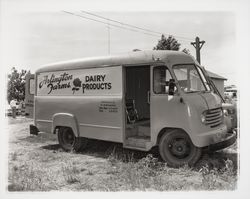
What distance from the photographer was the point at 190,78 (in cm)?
749

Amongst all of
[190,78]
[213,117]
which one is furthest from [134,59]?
[213,117]

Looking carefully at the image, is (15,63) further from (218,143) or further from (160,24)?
(218,143)

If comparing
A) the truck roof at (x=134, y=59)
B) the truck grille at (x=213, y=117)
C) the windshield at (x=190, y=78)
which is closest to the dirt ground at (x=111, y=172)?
the truck grille at (x=213, y=117)

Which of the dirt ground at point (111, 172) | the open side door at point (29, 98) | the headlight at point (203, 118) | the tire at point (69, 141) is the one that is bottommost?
the dirt ground at point (111, 172)

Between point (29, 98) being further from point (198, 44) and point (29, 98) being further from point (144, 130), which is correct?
point (198, 44)

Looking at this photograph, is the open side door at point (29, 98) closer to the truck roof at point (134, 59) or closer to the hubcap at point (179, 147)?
the truck roof at point (134, 59)

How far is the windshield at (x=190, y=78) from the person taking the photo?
731 cm

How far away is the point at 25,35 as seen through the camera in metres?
6.64

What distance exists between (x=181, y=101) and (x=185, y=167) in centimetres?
133

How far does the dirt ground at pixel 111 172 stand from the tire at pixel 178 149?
0.20 meters

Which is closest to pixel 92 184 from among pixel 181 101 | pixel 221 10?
pixel 181 101

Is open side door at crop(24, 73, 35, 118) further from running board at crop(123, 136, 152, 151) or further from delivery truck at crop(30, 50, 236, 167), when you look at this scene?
running board at crop(123, 136, 152, 151)

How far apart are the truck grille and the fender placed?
3.39 metres

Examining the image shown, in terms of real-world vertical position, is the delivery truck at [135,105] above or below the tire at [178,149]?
above
